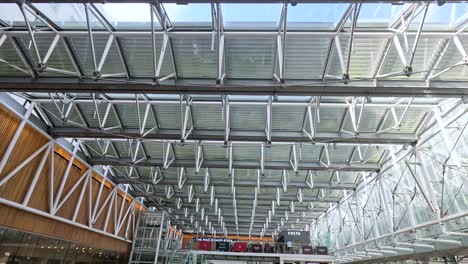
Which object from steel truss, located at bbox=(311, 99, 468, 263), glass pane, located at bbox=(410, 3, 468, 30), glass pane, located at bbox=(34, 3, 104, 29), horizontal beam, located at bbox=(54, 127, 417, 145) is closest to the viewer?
glass pane, located at bbox=(410, 3, 468, 30)

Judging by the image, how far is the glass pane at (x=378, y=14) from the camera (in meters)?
13.3

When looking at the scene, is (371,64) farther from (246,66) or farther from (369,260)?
(369,260)

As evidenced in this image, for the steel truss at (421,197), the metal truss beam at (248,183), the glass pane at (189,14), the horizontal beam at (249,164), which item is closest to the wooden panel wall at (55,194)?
the horizontal beam at (249,164)

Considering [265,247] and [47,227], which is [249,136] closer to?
[47,227]

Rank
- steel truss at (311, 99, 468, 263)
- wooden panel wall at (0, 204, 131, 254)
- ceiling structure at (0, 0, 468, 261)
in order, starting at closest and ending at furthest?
ceiling structure at (0, 0, 468, 261) < steel truss at (311, 99, 468, 263) < wooden panel wall at (0, 204, 131, 254)

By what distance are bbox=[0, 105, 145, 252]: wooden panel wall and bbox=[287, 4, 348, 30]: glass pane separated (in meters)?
16.5

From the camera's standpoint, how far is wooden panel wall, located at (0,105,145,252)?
61.6 ft

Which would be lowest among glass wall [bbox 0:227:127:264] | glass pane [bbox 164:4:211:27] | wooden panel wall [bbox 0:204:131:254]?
glass wall [bbox 0:227:127:264]

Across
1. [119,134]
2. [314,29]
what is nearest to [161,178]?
[119,134]

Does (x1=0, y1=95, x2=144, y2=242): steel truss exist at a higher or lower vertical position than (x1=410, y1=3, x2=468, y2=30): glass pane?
lower

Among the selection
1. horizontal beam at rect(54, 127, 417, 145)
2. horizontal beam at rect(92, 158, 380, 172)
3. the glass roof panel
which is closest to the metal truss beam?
horizontal beam at rect(92, 158, 380, 172)

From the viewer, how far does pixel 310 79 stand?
15086 millimetres

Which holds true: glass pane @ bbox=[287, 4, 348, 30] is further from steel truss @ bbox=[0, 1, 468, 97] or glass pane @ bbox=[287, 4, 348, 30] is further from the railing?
the railing

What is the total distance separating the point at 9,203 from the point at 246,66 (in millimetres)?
15696
